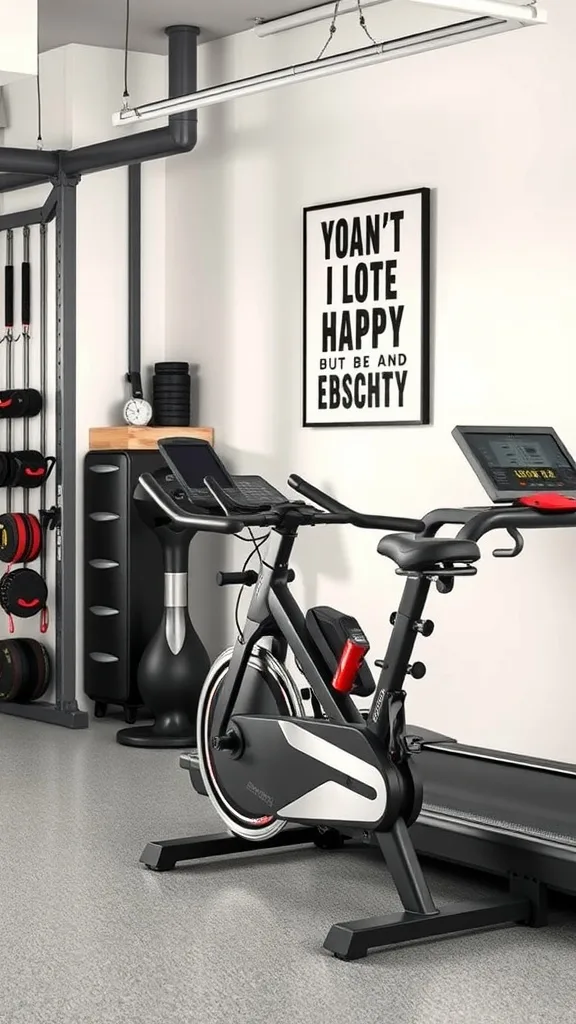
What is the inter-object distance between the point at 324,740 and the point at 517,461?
4.22 feet

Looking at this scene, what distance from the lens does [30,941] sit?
3930mm

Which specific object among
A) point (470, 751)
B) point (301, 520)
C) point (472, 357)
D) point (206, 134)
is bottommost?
point (470, 751)

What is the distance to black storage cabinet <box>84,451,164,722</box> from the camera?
7.14 meters

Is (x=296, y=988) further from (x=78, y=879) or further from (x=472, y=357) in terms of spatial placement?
(x=472, y=357)

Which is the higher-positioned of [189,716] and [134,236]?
[134,236]

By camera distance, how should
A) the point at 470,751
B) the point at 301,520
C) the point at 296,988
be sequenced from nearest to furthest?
1. the point at 296,988
2. the point at 301,520
3. the point at 470,751

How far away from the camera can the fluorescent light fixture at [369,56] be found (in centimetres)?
482

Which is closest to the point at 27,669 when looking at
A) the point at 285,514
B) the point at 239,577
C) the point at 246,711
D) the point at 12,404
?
the point at 12,404

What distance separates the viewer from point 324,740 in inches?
164

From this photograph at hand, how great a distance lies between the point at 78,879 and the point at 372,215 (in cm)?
342

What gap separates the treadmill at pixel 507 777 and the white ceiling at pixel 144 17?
2.92 m

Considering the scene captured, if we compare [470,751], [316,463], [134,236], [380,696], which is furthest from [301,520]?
[134,236]

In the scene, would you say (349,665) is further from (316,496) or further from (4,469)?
(4,469)

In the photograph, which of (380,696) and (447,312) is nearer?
(380,696)
